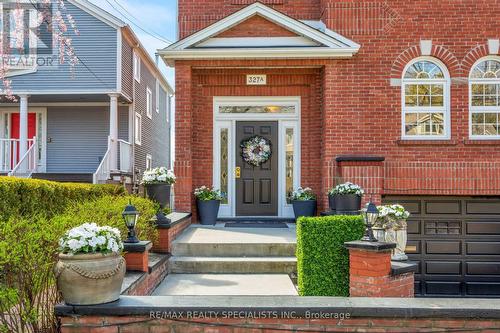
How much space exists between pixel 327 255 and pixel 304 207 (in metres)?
4.12

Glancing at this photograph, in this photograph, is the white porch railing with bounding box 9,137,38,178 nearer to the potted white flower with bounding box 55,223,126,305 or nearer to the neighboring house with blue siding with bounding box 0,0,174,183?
the neighboring house with blue siding with bounding box 0,0,174,183

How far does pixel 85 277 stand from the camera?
143 inches

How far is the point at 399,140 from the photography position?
31.5 feet

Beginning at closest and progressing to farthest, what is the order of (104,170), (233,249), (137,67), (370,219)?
(370,219), (233,249), (104,170), (137,67)

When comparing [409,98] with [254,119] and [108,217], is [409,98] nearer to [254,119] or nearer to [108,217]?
[254,119]

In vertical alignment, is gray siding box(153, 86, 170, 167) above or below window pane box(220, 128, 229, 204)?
above

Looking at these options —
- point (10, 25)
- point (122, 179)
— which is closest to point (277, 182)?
point (122, 179)

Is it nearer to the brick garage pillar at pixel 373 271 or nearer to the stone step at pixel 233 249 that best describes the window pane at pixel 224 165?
the stone step at pixel 233 249

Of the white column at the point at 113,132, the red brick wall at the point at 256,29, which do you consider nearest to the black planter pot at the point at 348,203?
the red brick wall at the point at 256,29

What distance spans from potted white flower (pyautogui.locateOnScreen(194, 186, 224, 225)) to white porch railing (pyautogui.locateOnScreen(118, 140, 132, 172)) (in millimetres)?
5993

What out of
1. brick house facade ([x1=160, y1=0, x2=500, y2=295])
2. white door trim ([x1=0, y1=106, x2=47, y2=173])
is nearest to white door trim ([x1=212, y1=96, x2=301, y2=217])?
brick house facade ([x1=160, y1=0, x2=500, y2=295])

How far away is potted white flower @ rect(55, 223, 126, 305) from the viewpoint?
3.65 metres

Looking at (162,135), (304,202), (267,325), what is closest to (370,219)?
(267,325)

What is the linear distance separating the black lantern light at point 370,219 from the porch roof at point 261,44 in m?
4.95
